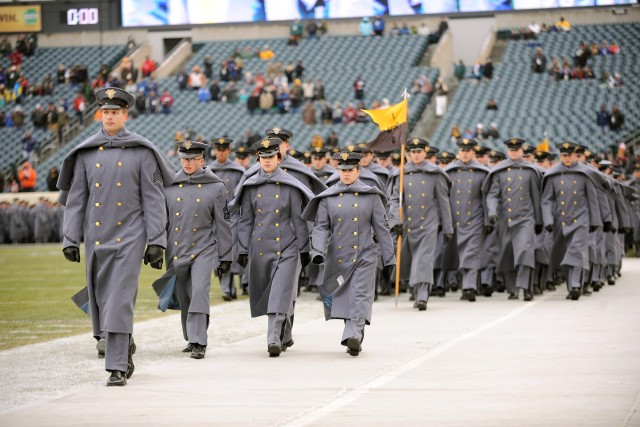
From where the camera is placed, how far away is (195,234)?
39.8 feet

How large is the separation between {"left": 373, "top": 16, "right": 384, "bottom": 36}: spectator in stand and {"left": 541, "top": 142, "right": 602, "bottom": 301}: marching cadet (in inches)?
1227

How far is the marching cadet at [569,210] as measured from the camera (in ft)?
60.1

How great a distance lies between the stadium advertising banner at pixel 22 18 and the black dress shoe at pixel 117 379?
49.0 m

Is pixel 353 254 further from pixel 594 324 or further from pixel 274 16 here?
pixel 274 16

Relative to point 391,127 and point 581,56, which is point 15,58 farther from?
point 391,127

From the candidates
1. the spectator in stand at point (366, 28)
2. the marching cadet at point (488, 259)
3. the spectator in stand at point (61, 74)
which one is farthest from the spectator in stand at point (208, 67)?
the marching cadet at point (488, 259)

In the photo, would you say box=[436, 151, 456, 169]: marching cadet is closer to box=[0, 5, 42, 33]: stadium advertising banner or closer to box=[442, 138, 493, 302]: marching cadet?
box=[442, 138, 493, 302]: marching cadet

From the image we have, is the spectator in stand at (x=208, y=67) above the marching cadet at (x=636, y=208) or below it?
above

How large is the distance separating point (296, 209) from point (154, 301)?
6.73 meters

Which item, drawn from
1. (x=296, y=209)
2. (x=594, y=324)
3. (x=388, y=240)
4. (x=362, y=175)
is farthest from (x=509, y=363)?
(x=362, y=175)

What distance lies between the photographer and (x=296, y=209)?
12531 millimetres

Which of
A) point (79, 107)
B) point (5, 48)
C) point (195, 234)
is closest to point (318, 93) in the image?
point (79, 107)

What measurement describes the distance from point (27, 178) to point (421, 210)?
2867cm

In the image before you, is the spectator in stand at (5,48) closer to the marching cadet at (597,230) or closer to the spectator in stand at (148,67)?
the spectator in stand at (148,67)
